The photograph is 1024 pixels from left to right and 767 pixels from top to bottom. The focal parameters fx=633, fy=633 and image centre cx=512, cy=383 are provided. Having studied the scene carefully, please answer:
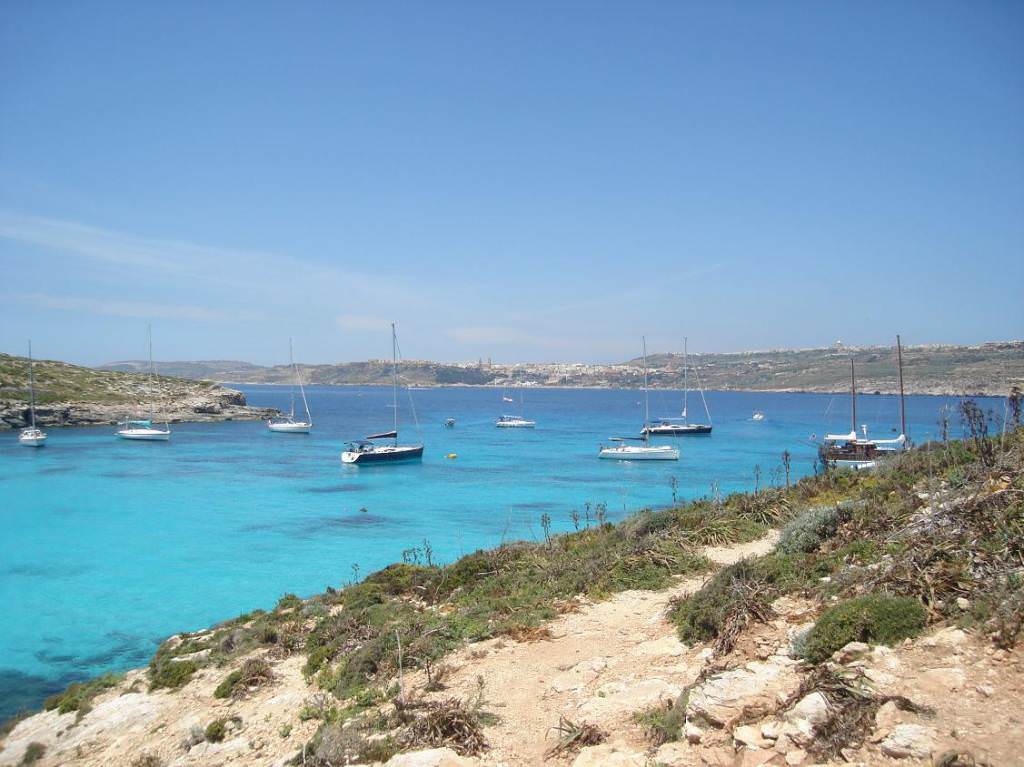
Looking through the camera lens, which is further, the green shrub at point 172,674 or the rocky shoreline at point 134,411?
the rocky shoreline at point 134,411

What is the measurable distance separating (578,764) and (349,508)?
3030 cm

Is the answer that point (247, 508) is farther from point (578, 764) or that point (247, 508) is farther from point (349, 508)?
point (578, 764)

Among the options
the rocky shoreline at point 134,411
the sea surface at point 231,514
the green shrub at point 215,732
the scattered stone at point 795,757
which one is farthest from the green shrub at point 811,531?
the rocky shoreline at point 134,411

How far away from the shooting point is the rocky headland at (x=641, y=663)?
18.7ft

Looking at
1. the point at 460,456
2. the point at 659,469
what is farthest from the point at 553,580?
the point at 460,456

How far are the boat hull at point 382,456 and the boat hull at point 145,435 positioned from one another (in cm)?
2693

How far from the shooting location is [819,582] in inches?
360

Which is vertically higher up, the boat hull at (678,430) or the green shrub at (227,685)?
the green shrub at (227,685)

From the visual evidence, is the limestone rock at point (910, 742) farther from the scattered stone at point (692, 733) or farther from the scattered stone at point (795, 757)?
the scattered stone at point (692, 733)

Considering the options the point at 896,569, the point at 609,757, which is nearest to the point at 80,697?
the point at 609,757

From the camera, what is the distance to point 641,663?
335 inches

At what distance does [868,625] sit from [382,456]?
47.2 m

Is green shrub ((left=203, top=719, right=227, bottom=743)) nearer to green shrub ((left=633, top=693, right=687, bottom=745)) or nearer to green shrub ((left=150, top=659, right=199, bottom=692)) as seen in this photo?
green shrub ((left=150, top=659, right=199, bottom=692))

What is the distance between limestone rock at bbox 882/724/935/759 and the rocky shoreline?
8588cm
